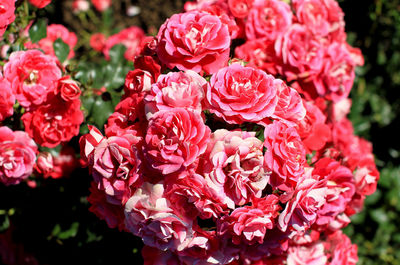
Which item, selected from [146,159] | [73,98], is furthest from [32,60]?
[146,159]

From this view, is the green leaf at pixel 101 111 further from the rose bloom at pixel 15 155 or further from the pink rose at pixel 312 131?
the pink rose at pixel 312 131

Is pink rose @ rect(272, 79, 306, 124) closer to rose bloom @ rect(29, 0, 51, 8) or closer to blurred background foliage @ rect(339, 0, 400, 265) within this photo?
rose bloom @ rect(29, 0, 51, 8)

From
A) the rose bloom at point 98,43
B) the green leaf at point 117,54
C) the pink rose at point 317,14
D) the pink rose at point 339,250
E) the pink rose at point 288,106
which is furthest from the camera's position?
the rose bloom at point 98,43

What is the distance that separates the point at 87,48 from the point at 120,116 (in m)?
2.38

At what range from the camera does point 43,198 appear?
1.93 metres

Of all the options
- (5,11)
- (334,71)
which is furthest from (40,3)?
(334,71)

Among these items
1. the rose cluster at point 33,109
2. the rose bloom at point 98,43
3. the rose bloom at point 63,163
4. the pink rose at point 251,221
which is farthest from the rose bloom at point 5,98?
the rose bloom at point 98,43

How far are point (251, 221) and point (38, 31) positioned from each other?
1.31 metres

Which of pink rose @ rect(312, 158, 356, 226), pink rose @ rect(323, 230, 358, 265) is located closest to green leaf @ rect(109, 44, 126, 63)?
pink rose @ rect(312, 158, 356, 226)

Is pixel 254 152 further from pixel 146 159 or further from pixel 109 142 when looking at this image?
pixel 109 142

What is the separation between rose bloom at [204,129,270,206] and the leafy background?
674 millimetres

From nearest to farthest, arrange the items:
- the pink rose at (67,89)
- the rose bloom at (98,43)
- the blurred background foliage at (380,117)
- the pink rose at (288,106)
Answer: the pink rose at (288,106)
the pink rose at (67,89)
the blurred background foliage at (380,117)
the rose bloom at (98,43)

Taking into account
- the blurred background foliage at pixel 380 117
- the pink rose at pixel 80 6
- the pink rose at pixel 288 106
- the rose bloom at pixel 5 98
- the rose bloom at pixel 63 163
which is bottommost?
the blurred background foliage at pixel 380 117

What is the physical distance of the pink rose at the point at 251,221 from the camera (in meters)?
1.17
